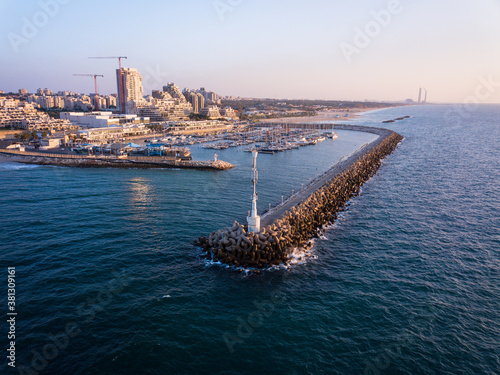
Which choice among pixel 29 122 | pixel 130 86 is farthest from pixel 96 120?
pixel 130 86

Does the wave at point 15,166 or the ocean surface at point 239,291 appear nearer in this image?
the ocean surface at point 239,291

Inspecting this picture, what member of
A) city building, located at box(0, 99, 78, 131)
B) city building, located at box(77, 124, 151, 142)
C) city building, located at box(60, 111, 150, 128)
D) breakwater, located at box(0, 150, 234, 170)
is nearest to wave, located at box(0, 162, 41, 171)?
breakwater, located at box(0, 150, 234, 170)

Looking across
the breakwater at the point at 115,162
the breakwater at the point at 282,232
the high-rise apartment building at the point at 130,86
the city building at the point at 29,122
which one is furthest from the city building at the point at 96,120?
the breakwater at the point at 282,232

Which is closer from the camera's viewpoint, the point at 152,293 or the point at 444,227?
the point at 152,293

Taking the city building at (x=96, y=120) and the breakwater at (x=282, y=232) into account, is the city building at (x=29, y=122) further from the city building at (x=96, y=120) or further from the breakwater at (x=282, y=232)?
the breakwater at (x=282, y=232)

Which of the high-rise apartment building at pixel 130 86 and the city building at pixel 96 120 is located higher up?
the high-rise apartment building at pixel 130 86

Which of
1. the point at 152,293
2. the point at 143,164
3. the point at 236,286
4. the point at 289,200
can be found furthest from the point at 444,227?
the point at 143,164

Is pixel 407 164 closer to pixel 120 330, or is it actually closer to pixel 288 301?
pixel 288 301
